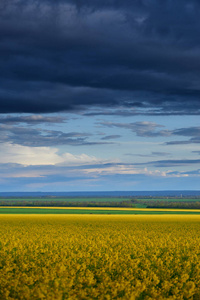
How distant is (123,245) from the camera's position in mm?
32250

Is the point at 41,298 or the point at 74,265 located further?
the point at 74,265

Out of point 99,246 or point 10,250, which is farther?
point 99,246

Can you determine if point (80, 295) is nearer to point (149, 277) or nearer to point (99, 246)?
point (149, 277)

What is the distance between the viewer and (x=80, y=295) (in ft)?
55.9

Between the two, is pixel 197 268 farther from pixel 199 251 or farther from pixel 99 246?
pixel 99 246

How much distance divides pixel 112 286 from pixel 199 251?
1396 cm

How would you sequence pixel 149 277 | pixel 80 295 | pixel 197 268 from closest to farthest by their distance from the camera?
pixel 80 295 → pixel 149 277 → pixel 197 268

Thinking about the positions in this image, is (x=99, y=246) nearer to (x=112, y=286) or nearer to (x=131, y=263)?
(x=131, y=263)

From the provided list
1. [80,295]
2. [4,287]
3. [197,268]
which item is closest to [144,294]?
[80,295]

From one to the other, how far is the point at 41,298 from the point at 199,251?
1715 centimetres

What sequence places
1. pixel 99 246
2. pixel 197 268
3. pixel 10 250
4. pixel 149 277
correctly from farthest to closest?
1. pixel 99 246
2. pixel 10 250
3. pixel 197 268
4. pixel 149 277

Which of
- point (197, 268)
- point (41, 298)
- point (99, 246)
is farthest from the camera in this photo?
point (99, 246)

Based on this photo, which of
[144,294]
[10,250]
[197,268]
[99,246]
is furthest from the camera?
[99,246]

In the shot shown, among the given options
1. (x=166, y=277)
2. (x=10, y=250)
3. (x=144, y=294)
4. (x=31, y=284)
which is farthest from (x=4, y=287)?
(x=10, y=250)
